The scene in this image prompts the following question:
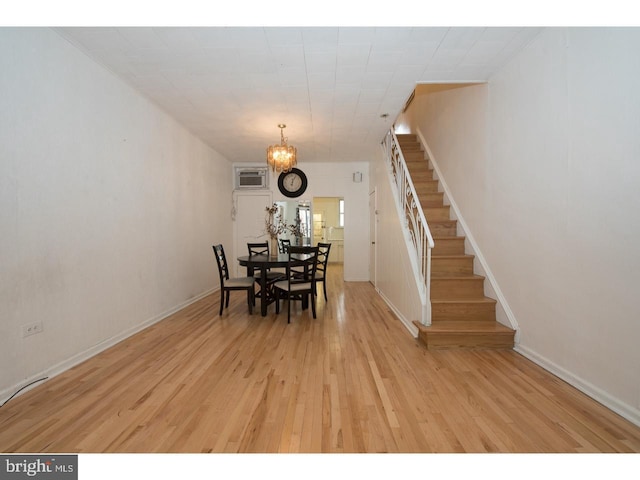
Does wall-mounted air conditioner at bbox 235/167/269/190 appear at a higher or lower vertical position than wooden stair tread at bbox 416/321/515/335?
higher

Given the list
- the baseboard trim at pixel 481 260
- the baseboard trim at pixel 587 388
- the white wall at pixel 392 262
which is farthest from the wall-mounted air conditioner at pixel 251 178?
the baseboard trim at pixel 587 388

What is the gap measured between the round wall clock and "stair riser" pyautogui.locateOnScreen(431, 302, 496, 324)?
465 centimetres

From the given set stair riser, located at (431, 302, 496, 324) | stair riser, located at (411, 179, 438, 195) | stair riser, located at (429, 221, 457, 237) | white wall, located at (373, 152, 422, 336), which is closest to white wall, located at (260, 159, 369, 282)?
white wall, located at (373, 152, 422, 336)

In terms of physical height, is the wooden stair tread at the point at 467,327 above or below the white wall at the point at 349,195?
below

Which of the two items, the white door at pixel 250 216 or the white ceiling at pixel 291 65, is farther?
the white door at pixel 250 216

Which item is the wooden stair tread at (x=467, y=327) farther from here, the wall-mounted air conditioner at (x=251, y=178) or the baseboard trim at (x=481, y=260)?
the wall-mounted air conditioner at (x=251, y=178)

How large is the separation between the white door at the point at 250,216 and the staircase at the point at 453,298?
379 cm

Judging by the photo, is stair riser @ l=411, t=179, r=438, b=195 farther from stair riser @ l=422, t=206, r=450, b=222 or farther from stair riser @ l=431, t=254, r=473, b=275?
stair riser @ l=431, t=254, r=473, b=275

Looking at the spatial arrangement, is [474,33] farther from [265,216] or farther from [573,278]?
[265,216]

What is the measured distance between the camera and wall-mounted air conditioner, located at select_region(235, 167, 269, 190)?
23.5 ft

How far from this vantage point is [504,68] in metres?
3.07

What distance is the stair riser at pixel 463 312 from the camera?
3227 millimetres
